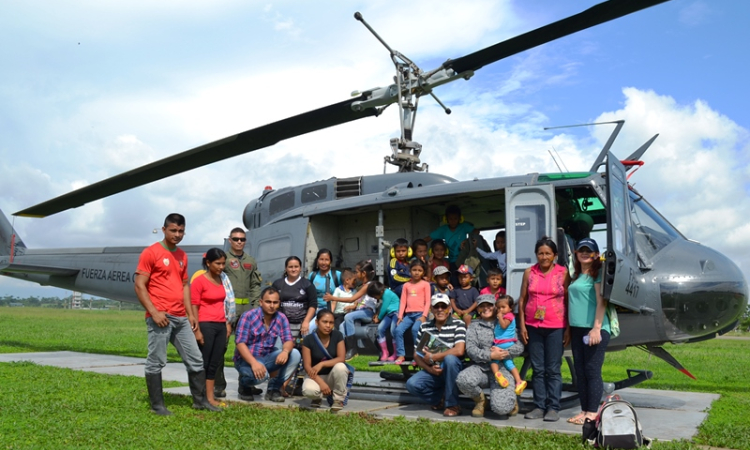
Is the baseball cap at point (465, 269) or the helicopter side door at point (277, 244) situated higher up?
A: the helicopter side door at point (277, 244)

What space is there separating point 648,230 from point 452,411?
2.87 metres

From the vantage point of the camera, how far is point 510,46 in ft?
22.6

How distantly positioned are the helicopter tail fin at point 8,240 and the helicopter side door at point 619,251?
14394mm

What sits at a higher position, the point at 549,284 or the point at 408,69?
the point at 408,69

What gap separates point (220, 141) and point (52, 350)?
8.18 metres

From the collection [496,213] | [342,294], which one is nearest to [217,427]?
[342,294]

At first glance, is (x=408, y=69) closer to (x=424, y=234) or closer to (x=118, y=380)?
(x=424, y=234)

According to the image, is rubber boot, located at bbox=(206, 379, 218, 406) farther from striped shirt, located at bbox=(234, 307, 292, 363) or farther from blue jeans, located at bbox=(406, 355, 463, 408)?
blue jeans, located at bbox=(406, 355, 463, 408)

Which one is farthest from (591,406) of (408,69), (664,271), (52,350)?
(52,350)

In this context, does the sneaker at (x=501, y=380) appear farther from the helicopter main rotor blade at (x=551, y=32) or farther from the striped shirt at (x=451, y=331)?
the helicopter main rotor blade at (x=551, y=32)

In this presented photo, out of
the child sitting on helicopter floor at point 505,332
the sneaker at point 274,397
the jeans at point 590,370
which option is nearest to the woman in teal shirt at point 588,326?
the jeans at point 590,370

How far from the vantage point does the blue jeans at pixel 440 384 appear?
21.6 feet

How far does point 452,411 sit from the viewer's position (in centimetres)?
654

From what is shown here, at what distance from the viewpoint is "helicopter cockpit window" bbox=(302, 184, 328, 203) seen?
9492 mm
